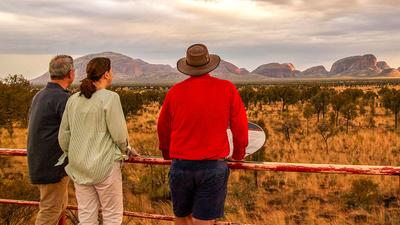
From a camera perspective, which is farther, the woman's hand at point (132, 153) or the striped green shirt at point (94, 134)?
the woman's hand at point (132, 153)

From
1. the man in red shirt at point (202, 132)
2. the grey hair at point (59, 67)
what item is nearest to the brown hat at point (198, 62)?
the man in red shirt at point (202, 132)

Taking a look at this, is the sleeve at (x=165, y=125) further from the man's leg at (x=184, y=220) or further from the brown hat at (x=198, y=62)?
the man's leg at (x=184, y=220)

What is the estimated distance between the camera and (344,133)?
24156 mm

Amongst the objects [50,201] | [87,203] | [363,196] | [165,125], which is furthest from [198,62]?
[363,196]

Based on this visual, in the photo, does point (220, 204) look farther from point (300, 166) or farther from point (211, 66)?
point (211, 66)

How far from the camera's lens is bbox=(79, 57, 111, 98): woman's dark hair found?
3.11 metres

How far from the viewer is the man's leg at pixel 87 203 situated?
328 centimetres

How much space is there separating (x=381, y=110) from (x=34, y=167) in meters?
38.8

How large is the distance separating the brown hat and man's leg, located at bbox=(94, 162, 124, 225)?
93 centimetres

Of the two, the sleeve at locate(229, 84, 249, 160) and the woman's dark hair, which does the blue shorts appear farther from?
the woman's dark hair

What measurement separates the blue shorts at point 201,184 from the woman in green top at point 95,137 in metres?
0.48

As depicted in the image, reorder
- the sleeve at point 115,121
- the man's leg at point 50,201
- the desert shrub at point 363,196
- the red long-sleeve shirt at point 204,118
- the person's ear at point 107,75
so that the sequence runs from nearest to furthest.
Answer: the red long-sleeve shirt at point 204,118 < the sleeve at point 115,121 < the person's ear at point 107,75 < the man's leg at point 50,201 < the desert shrub at point 363,196

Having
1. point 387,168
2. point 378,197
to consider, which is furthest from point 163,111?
point 378,197

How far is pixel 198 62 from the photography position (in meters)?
3.09
